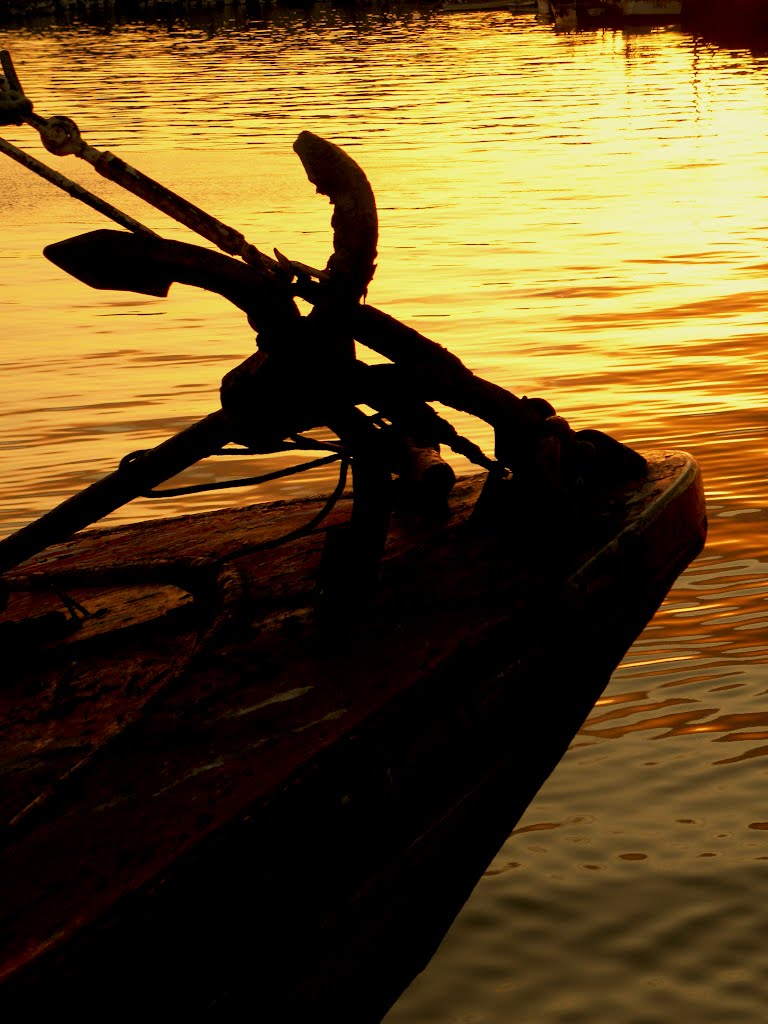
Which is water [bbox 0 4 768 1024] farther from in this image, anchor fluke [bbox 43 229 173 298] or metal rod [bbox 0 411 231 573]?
anchor fluke [bbox 43 229 173 298]

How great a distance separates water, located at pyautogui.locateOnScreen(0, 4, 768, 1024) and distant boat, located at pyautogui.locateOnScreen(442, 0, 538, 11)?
57176mm

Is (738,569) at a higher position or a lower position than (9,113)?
lower

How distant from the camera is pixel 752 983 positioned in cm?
344

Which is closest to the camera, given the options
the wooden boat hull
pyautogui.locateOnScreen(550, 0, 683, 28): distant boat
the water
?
the wooden boat hull

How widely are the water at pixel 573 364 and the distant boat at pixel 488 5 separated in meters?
57.2

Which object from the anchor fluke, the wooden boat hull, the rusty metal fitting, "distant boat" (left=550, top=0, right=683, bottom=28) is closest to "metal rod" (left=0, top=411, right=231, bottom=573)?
the wooden boat hull

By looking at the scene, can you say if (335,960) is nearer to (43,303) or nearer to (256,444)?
(256,444)

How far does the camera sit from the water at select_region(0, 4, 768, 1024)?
3670 millimetres

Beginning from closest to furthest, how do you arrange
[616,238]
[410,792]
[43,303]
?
[410,792] → [43,303] → [616,238]

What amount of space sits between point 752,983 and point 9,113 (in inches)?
107

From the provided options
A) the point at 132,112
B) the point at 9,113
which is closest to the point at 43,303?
the point at 9,113

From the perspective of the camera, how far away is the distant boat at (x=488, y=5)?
283 feet

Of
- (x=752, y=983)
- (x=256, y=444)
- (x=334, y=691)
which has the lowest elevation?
(x=752, y=983)

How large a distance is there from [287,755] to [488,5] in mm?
90647
